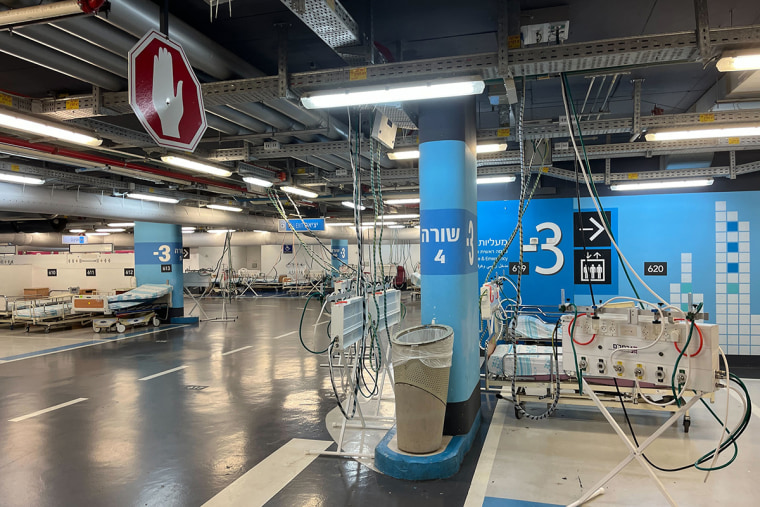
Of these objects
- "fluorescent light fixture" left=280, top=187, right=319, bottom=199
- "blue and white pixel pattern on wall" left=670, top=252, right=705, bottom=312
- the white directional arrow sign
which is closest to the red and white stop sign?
"fluorescent light fixture" left=280, top=187, right=319, bottom=199

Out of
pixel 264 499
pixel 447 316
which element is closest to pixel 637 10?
pixel 447 316

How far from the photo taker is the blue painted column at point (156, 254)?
476 inches

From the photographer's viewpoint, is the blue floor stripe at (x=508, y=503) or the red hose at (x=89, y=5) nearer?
the red hose at (x=89, y=5)

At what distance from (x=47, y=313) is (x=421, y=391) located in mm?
11592

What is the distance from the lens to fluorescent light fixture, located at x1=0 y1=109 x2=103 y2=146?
4.07m

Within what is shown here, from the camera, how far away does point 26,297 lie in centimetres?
1270

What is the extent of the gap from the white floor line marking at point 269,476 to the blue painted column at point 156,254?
9071 mm

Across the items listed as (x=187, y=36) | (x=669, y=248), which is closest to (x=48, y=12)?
(x=187, y=36)

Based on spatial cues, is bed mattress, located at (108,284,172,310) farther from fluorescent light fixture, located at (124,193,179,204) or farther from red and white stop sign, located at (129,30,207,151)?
red and white stop sign, located at (129,30,207,151)

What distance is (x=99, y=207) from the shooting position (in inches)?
348

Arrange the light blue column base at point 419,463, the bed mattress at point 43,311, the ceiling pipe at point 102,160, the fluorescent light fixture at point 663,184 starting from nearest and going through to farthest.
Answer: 1. the light blue column base at point 419,463
2. the ceiling pipe at point 102,160
3. the fluorescent light fixture at point 663,184
4. the bed mattress at point 43,311

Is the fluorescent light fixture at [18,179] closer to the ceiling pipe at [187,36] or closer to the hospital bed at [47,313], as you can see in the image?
the ceiling pipe at [187,36]

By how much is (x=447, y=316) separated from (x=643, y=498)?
185 centimetres

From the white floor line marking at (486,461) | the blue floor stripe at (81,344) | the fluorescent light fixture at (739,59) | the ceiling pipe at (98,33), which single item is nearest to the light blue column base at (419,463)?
the white floor line marking at (486,461)
